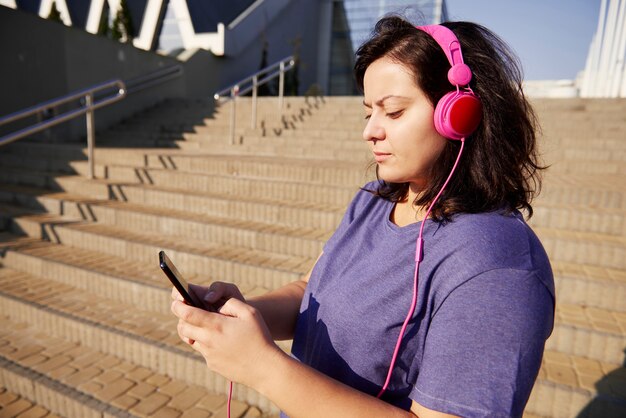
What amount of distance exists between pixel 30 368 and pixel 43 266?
1331mm

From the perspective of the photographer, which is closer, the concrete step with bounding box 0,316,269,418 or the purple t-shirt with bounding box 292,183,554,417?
the purple t-shirt with bounding box 292,183,554,417

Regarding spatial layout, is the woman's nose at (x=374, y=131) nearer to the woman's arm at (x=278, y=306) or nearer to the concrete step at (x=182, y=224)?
the woman's arm at (x=278, y=306)

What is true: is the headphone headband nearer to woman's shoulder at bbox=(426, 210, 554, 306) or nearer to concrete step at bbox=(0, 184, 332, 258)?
woman's shoulder at bbox=(426, 210, 554, 306)

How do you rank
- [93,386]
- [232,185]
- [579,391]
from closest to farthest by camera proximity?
[579,391] → [93,386] → [232,185]

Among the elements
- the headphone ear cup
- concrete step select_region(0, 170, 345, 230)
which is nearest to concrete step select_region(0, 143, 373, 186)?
concrete step select_region(0, 170, 345, 230)

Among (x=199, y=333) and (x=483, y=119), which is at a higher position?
(x=483, y=119)

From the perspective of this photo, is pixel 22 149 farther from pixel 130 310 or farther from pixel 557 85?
pixel 557 85

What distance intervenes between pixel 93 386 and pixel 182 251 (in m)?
1.30

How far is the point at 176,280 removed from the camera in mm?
A: 824

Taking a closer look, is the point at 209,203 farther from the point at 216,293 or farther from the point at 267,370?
the point at 267,370

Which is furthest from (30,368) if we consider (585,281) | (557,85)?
(557,85)

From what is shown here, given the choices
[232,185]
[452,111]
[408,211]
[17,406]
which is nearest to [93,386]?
[17,406]

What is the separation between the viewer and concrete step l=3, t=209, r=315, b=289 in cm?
321

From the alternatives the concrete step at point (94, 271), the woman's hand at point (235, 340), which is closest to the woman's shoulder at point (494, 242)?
the woman's hand at point (235, 340)
